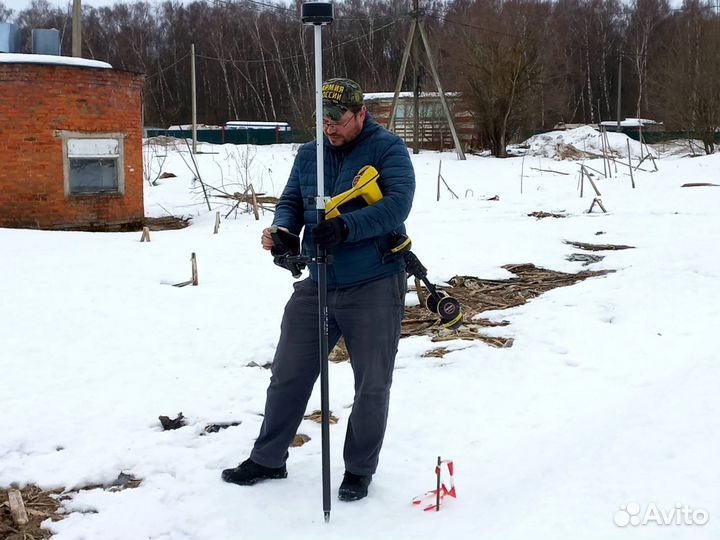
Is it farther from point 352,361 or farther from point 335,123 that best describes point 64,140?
point 352,361

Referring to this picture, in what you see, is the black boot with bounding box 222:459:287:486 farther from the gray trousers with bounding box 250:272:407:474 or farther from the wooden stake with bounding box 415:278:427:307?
the wooden stake with bounding box 415:278:427:307

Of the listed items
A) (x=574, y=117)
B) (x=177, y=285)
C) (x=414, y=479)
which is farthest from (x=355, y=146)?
(x=574, y=117)

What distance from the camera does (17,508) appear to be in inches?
154

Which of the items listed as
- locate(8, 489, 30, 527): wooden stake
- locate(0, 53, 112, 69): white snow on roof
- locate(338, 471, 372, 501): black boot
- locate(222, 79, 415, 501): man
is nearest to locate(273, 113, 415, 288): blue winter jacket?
locate(222, 79, 415, 501): man

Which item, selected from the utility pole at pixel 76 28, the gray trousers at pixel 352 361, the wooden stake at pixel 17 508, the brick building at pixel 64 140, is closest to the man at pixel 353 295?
the gray trousers at pixel 352 361

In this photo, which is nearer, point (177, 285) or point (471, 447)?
point (471, 447)

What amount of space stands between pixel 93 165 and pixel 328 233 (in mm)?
13214

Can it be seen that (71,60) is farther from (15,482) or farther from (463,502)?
(463,502)

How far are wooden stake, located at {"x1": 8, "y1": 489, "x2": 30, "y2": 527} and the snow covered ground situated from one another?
0.58 ft

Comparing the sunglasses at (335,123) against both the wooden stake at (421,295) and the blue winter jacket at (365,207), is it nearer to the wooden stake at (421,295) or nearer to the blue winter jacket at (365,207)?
the blue winter jacket at (365,207)

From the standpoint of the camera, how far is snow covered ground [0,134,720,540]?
3.77 m

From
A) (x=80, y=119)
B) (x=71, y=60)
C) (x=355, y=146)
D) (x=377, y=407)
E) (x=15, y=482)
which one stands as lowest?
(x=15, y=482)

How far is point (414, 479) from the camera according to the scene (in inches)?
165

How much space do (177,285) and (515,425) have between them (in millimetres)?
5569
